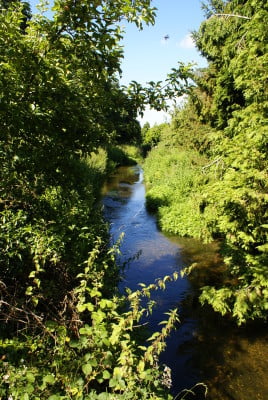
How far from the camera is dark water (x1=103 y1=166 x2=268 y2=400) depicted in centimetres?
544

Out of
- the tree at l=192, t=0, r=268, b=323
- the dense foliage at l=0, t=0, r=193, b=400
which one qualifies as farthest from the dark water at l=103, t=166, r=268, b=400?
the dense foliage at l=0, t=0, r=193, b=400

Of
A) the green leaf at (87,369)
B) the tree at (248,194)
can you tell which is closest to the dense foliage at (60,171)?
the green leaf at (87,369)

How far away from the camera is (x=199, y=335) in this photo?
268 inches

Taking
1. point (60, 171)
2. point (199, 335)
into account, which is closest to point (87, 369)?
point (60, 171)

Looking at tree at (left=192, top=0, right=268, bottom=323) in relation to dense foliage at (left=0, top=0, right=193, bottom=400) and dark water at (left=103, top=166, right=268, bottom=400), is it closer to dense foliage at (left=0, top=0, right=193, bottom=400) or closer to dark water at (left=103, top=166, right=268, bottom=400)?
dark water at (left=103, top=166, right=268, bottom=400)

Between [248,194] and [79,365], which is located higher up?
[248,194]

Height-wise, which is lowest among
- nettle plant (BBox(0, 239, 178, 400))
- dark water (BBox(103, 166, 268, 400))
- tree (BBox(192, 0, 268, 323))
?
dark water (BBox(103, 166, 268, 400))

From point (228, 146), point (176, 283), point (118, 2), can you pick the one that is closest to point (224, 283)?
point (176, 283)

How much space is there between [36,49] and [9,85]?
1.74 feet

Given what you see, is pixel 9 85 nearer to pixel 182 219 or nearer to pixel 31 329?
pixel 31 329

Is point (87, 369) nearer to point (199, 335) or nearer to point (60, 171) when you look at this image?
point (60, 171)

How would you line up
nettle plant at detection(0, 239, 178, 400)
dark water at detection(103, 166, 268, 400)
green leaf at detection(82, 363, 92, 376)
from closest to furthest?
nettle plant at detection(0, 239, 178, 400)
green leaf at detection(82, 363, 92, 376)
dark water at detection(103, 166, 268, 400)

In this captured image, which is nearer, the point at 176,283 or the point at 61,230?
the point at 61,230

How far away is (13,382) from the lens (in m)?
2.83
